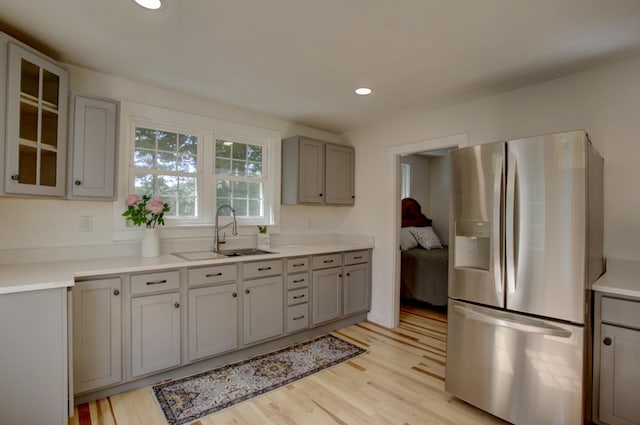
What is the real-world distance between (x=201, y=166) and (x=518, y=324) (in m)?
2.82

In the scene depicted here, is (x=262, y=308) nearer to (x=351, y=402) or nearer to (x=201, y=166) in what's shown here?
(x=351, y=402)

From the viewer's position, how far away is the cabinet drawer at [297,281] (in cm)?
304

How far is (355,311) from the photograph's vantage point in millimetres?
3607

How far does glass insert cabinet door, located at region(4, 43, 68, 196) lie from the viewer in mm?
1792

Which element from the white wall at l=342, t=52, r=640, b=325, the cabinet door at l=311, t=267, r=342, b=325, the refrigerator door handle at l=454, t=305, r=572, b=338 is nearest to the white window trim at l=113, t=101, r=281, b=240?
the cabinet door at l=311, t=267, r=342, b=325

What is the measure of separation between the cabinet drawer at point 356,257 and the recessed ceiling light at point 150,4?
8.70ft

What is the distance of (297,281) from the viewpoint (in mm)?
3094

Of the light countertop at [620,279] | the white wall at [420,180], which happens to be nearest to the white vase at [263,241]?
the light countertop at [620,279]

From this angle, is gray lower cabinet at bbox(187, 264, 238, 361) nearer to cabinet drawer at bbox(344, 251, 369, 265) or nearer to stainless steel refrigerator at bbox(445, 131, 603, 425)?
cabinet drawer at bbox(344, 251, 369, 265)

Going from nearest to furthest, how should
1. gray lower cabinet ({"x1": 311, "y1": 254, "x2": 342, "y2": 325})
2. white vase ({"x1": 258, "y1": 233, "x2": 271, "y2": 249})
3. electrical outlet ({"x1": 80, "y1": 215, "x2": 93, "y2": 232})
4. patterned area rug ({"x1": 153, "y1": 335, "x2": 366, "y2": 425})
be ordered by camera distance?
1. patterned area rug ({"x1": 153, "y1": 335, "x2": 366, "y2": 425})
2. electrical outlet ({"x1": 80, "y1": 215, "x2": 93, "y2": 232})
3. gray lower cabinet ({"x1": 311, "y1": 254, "x2": 342, "y2": 325})
4. white vase ({"x1": 258, "y1": 233, "x2": 271, "y2": 249})

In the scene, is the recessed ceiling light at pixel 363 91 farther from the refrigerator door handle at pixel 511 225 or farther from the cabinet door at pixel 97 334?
the cabinet door at pixel 97 334

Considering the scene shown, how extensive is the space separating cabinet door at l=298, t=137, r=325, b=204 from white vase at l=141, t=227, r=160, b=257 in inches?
A: 58.4

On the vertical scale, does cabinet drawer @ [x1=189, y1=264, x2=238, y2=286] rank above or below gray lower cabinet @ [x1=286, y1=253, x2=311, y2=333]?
above

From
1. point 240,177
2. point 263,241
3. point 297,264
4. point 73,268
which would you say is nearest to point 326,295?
point 297,264
